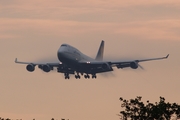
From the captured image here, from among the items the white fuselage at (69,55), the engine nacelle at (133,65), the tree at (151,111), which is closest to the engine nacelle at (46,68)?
the white fuselage at (69,55)

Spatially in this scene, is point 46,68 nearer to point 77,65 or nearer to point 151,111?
point 77,65

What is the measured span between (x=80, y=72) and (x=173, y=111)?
85.1m

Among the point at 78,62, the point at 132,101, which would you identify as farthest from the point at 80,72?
the point at 132,101

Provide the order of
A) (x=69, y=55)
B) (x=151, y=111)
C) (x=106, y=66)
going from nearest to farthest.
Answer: (x=151, y=111)
(x=69, y=55)
(x=106, y=66)

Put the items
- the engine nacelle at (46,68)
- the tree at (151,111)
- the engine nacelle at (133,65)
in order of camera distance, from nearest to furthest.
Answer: the tree at (151,111), the engine nacelle at (133,65), the engine nacelle at (46,68)

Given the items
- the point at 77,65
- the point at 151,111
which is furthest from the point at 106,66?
the point at 151,111

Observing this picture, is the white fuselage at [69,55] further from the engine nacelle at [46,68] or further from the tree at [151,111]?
the tree at [151,111]

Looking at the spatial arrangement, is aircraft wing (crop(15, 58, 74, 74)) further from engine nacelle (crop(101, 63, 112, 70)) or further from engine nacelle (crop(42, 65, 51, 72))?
engine nacelle (crop(101, 63, 112, 70))

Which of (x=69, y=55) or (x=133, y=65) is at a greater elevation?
(x=69, y=55)

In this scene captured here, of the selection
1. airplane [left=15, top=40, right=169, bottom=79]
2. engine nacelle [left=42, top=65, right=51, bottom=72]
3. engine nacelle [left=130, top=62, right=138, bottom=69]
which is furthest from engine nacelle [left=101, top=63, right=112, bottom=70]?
engine nacelle [left=42, top=65, right=51, bottom=72]

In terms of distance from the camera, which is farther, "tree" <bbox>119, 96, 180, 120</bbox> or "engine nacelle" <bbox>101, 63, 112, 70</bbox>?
"engine nacelle" <bbox>101, 63, 112, 70</bbox>

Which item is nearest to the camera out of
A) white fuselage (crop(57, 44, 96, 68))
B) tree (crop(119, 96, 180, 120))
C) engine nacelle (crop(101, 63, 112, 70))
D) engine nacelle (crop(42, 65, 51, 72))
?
tree (crop(119, 96, 180, 120))

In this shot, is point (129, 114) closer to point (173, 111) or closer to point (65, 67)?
point (173, 111)

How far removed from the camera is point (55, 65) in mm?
187250
